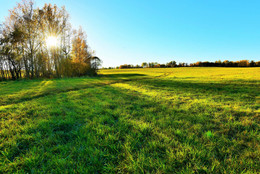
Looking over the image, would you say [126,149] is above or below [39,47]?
below

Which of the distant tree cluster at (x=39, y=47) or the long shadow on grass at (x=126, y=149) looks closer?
the long shadow on grass at (x=126, y=149)

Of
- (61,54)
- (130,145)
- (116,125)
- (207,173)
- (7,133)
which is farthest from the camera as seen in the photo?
(61,54)

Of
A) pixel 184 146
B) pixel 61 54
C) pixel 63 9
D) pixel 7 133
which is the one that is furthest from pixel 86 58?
pixel 184 146

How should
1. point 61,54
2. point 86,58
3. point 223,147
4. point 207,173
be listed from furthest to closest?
point 86,58 < point 61,54 < point 223,147 < point 207,173

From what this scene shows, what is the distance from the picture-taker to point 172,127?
321cm

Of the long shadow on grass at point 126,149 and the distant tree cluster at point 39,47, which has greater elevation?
the distant tree cluster at point 39,47

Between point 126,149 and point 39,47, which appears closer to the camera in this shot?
point 126,149

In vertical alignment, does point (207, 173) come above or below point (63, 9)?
below

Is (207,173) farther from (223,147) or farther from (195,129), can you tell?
(195,129)

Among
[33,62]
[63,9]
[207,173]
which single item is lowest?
[207,173]

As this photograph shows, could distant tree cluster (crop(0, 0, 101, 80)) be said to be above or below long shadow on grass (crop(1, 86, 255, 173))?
above

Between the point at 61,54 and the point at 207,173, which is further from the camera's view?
the point at 61,54

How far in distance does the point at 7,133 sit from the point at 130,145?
3657 mm

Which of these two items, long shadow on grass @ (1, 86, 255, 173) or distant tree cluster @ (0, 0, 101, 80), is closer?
long shadow on grass @ (1, 86, 255, 173)
